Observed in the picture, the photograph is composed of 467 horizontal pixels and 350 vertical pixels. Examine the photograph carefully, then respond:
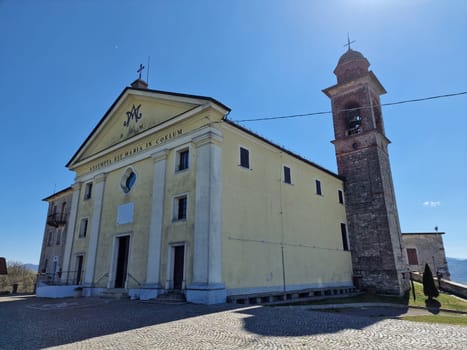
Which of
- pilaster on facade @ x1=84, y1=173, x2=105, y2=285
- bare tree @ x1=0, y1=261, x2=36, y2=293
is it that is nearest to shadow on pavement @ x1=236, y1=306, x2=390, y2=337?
pilaster on facade @ x1=84, y1=173, x2=105, y2=285

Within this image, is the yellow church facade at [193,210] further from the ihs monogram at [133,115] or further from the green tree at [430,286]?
the green tree at [430,286]

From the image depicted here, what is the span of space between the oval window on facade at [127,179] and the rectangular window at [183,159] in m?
A: 3.68

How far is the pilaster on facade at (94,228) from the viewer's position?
54.5 feet

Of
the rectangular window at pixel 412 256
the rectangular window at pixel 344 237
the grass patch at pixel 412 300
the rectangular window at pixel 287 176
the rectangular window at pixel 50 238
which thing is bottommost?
the grass patch at pixel 412 300

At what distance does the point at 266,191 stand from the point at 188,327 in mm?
8988

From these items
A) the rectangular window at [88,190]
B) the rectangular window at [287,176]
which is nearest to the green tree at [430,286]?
the rectangular window at [287,176]

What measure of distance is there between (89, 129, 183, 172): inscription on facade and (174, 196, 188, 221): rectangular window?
3003 mm

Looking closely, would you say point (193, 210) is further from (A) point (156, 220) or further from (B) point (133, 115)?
(B) point (133, 115)

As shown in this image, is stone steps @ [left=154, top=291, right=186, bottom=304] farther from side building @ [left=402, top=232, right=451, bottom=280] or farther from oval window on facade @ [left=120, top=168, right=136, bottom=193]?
side building @ [left=402, top=232, right=451, bottom=280]

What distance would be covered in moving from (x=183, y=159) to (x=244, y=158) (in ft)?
9.19

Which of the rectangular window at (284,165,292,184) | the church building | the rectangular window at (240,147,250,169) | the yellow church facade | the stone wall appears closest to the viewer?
the yellow church facade

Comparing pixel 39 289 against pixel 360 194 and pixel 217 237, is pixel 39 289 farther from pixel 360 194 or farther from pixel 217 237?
pixel 360 194

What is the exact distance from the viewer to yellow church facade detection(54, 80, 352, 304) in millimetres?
12414

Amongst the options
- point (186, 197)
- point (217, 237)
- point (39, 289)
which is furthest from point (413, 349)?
point (39, 289)
